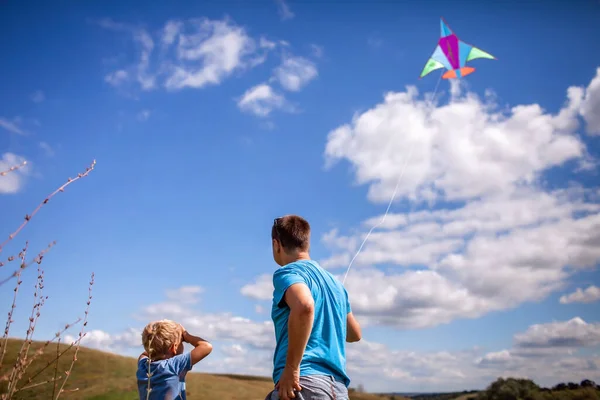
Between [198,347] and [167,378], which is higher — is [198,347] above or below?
above

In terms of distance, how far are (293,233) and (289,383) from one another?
3.89ft

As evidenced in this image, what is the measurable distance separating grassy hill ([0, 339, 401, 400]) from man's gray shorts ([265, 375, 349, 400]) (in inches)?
554

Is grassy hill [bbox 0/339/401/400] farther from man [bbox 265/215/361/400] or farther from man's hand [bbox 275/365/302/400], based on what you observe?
man's hand [bbox 275/365/302/400]

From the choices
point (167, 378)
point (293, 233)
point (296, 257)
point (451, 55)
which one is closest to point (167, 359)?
point (167, 378)

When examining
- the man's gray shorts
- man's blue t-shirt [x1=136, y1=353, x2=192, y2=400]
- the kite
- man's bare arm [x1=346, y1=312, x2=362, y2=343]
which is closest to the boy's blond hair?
man's blue t-shirt [x1=136, y1=353, x2=192, y2=400]

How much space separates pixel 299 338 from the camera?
11.2ft

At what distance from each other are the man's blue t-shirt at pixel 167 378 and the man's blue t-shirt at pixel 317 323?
127 centimetres

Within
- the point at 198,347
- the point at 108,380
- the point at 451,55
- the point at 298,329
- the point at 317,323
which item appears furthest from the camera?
the point at 108,380

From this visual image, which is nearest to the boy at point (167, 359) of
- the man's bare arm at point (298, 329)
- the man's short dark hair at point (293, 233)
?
the man's short dark hair at point (293, 233)

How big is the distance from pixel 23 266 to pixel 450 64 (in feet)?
47.6

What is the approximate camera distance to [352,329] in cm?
445

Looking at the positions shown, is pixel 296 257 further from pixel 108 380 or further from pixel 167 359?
pixel 108 380

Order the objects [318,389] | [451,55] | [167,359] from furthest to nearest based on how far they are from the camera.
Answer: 1. [451,55]
2. [167,359]
3. [318,389]

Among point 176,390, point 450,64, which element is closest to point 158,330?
point 176,390
